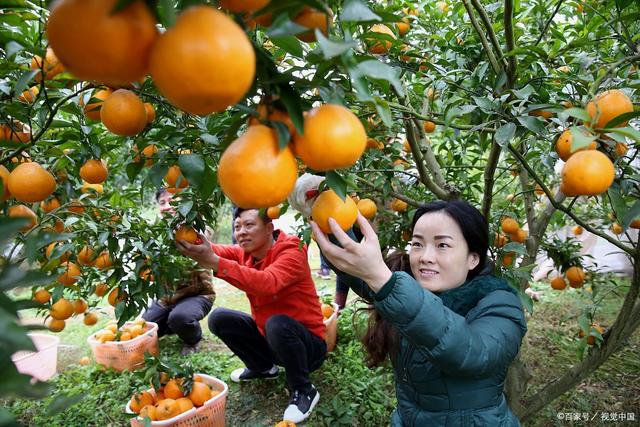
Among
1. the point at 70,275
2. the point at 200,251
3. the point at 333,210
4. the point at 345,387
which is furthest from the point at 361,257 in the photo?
the point at 345,387

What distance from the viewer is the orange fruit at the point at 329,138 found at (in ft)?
2.08

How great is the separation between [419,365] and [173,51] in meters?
1.47

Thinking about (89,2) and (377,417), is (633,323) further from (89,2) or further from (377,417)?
(89,2)

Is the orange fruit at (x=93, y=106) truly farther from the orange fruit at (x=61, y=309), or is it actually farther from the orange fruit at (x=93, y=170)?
the orange fruit at (x=61, y=309)

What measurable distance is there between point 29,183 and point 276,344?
1.91 metres

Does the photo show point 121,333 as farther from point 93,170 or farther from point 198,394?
point 93,170

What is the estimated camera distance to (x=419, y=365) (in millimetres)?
1645

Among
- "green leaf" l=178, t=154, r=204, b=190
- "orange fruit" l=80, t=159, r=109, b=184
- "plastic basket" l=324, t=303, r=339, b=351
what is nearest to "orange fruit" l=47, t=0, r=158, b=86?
"green leaf" l=178, t=154, r=204, b=190

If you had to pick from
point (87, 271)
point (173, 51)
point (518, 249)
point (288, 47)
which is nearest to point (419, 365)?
point (518, 249)

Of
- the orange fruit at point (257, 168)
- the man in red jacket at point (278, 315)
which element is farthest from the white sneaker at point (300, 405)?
the orange fruit at point (257, 168)

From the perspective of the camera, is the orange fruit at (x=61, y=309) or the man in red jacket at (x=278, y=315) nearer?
the orange fruit at (x=61, y=309)

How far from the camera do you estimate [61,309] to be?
2.48m

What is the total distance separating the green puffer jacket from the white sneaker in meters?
1.05

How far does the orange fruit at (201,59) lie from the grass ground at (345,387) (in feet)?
8.03
